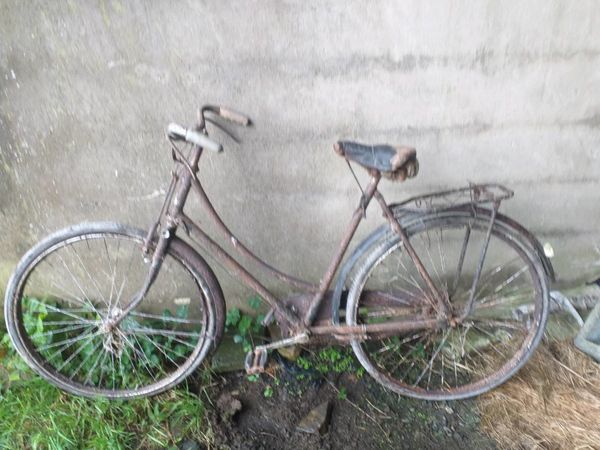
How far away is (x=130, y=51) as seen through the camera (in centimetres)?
279

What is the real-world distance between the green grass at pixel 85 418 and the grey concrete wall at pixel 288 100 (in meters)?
0.85

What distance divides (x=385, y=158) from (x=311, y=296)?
3.41ft

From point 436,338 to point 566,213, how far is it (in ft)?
4.05

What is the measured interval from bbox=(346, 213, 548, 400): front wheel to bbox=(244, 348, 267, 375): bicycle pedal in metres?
0.58

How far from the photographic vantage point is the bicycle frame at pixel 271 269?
2760 mm

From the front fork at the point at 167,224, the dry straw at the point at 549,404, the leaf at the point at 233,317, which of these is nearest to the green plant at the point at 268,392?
the leaf at the point at 233,317

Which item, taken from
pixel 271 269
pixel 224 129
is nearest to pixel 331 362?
pixel 271 269

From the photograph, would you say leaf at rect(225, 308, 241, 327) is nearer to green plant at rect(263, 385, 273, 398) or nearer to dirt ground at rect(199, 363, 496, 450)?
dirt ground at rect(199, 363, 496, 450)

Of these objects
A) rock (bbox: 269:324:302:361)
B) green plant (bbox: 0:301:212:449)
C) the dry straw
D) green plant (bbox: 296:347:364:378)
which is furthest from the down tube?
the dry straw

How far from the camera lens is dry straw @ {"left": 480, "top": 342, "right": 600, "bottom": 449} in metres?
3.11

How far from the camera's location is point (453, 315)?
307cm

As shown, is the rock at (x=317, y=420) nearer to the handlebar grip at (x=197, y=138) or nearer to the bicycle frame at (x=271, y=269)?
the bicycle frame at (x=271, y=269)

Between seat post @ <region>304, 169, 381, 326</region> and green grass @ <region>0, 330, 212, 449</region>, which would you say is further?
green grass @ <region>0, 330, 212, 449</region>

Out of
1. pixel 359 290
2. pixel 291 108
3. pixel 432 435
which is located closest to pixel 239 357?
pixel 359 290
